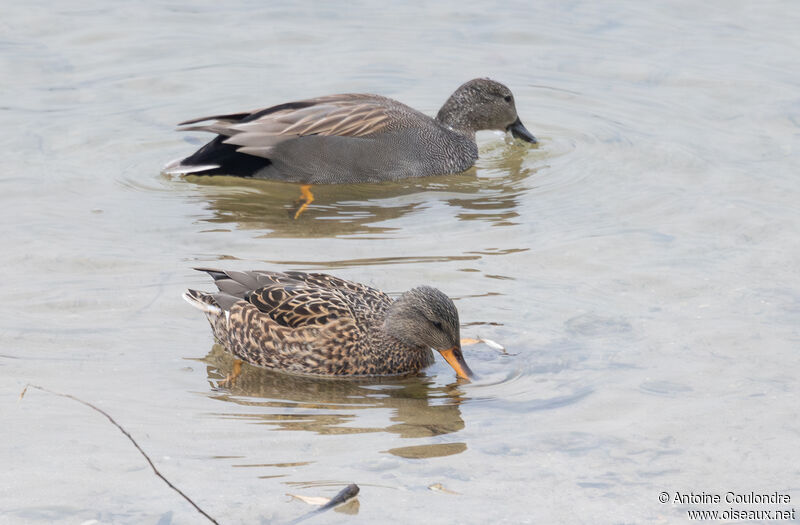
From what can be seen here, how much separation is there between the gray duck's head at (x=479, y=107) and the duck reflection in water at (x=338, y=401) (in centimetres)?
510

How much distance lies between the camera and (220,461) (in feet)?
19.2

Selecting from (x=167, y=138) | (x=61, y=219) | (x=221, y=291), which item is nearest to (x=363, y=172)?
(x=167, y=138)

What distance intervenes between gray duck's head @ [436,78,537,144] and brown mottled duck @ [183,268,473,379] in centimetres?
481

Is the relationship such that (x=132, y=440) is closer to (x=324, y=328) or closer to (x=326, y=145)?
(x=324, y=328)

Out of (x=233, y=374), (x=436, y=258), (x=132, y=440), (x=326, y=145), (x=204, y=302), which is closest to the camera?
(x=132, y=440)

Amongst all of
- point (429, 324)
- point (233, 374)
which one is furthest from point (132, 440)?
point (429, 324)

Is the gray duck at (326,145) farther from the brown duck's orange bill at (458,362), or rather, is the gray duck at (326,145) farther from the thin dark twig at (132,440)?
the thin dark twig at (132,440)

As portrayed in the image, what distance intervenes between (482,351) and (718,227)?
9.35ft

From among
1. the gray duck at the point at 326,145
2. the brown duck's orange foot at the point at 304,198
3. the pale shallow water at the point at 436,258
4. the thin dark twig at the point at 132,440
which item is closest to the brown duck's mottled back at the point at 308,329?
the pale shallow water at the point at 436,258

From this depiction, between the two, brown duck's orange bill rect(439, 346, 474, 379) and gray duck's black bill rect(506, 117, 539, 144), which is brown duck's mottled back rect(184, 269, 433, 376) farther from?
gray duck's black bill rect(506, 117, 539, 144)

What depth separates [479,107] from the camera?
12.0m

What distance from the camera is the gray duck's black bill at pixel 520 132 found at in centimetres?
1178

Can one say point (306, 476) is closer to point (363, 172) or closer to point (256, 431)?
point (256, 431)

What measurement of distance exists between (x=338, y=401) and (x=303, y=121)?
4.67 meters
